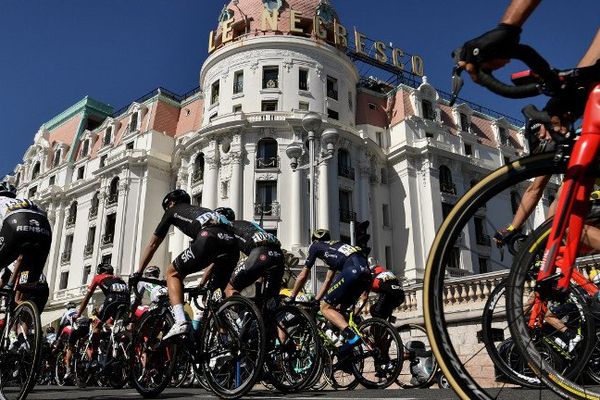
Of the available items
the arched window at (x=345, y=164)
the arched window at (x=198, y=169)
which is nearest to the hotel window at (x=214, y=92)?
Answer: the arched window at (x=198, y=169)

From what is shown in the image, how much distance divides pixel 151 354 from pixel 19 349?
121 centimetres

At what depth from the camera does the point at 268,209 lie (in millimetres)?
28969

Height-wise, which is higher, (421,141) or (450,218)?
(421,141)

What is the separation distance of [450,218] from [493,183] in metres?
0.21

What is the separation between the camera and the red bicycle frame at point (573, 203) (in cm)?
191

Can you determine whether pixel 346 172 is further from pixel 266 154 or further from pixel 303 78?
pixel 303 78

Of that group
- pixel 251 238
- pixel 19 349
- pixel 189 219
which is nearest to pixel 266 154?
pixel 251 238

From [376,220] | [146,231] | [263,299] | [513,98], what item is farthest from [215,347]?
[146,231]

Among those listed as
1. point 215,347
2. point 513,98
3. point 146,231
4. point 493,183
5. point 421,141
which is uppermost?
point 421,141

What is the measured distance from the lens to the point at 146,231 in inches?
1340

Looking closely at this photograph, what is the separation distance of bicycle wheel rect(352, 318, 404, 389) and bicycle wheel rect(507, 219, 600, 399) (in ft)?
15.0

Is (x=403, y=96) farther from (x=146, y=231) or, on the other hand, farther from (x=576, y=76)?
(x=576, y=76)

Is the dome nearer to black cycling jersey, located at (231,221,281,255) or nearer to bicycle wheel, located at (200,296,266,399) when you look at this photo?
black cycling jersey, located at (231,221,281,255)

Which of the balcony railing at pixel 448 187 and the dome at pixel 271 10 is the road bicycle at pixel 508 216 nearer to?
the dome at pixel 271 10
